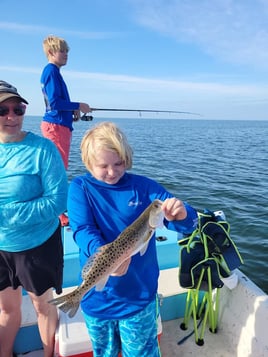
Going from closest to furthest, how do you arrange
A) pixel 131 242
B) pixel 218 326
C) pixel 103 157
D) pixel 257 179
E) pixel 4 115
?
pixel 131 242 → pixel 103 157 → pixel 4 115 → pixel 218 326 → pixel 257 179

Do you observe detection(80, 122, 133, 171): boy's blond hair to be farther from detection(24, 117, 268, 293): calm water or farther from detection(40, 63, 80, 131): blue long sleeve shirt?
detection(40, 63, 80, 131): blue long sleeve shirt

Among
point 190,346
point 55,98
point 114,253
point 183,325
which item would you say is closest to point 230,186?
point 55,98

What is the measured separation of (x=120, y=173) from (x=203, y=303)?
8.39ft

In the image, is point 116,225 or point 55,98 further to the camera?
point 55,98

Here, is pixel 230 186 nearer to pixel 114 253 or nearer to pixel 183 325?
pixel 183 325

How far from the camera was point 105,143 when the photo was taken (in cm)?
233

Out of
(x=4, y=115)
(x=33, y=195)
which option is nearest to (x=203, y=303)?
(x=33, y=195)

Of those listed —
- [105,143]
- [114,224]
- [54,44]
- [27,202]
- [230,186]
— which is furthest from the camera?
[230,186]

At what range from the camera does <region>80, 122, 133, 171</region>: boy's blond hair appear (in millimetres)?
2326

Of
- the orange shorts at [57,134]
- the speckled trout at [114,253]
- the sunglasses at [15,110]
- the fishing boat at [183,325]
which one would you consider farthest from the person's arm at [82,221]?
the orange shorts at [57,134]

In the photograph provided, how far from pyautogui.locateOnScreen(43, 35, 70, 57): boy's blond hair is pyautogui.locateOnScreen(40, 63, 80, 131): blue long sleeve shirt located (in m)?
0.24

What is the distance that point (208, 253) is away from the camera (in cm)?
362

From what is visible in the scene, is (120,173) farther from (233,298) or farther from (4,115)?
(233,298)

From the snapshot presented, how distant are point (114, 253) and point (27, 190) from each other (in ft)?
3.61
